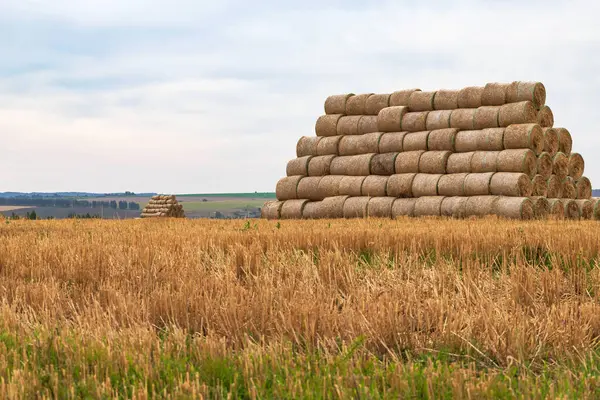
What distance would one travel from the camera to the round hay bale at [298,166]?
2417 cm

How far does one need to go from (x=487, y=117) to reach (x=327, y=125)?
212 inches

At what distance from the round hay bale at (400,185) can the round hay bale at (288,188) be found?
3353 millimetres

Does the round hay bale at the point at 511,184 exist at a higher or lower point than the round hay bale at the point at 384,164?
lower

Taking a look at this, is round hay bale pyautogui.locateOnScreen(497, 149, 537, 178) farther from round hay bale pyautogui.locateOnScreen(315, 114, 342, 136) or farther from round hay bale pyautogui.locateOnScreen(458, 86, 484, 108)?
round hay bale pyautogui.locateOnScreen(315, 114, 342, 136)

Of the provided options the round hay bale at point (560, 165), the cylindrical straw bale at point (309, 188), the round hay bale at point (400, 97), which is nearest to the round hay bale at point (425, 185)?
the round hay bale at point (400, 97)

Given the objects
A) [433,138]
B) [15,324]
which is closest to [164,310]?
[15,324]

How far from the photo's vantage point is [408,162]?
21625 mm

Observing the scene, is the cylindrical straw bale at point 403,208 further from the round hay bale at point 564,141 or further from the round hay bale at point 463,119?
the round hay bale at point 564,141

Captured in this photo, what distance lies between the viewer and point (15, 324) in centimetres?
541

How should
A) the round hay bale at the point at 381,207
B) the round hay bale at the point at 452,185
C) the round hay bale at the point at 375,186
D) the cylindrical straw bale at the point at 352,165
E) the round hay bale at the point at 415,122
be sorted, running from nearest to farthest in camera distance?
the round hay bale at the point at 452,185, the round hay bale at the point at 381,207, the round hay bale at the point at 375,186, the round hay bale at the point at 415,122, the cylindrical straw bale at the point at 352,165

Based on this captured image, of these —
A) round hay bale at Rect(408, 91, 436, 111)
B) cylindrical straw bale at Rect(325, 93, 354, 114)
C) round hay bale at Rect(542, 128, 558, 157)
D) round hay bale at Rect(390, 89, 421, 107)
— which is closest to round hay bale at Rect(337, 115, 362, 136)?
cylindrical straw bale at Rect(325, 93, 354, 114)

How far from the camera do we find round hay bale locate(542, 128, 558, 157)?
20.4 m

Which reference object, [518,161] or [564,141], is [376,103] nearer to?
[564,141]

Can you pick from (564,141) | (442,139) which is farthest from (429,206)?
(564,141)
